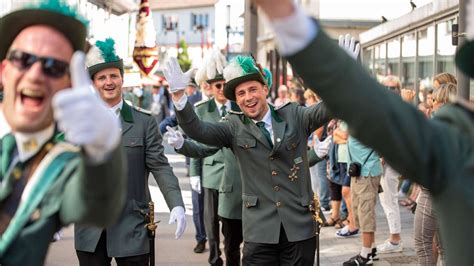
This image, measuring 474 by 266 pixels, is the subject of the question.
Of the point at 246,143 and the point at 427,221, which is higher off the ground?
the point at 246,143

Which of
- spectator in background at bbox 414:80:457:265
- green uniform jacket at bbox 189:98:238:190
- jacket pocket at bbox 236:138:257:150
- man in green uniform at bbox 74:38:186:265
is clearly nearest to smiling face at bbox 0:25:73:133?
man in green uniform at bbox 74:38:186:265

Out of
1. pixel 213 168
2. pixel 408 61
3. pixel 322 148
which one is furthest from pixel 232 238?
pixel 408 61

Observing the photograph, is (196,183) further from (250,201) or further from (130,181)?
(130,181)

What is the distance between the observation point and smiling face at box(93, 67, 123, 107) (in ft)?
16.3

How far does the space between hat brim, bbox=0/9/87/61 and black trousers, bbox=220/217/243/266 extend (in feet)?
13.9

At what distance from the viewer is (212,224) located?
25.2 ft

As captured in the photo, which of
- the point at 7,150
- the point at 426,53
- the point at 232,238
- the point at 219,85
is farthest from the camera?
the point at 426,53

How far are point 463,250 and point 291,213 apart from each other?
2.93 meters

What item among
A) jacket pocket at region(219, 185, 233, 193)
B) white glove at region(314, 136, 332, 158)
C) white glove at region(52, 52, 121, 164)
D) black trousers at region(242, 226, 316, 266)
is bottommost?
black trousers at region(242, 226, 316, 266)

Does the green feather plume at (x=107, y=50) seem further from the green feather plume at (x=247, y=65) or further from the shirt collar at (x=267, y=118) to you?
the shirt collar at (x=267, y=118)

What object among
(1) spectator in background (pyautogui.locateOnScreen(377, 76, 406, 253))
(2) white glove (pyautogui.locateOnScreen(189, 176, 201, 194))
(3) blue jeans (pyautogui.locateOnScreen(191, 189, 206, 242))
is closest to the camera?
(1) spectator in background (pyautogui.locateOnScreen(377, 76, 406, 253))

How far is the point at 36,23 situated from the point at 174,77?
99.5 inches

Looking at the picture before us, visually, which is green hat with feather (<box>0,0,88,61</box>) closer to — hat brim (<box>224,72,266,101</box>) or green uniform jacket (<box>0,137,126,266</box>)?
green uniform jacket (<box>0,137,126,266</box>)

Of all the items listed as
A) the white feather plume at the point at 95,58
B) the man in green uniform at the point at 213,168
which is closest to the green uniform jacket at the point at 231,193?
the man in green uniform at the point at 213,168
